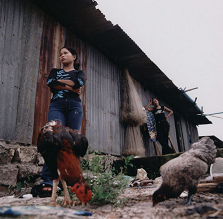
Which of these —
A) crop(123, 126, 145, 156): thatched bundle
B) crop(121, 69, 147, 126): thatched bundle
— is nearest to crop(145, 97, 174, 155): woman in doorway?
crop(121, 69, 147, 126): thatched bundle

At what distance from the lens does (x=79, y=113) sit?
2.96 meters

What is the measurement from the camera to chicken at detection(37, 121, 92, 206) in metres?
2.02

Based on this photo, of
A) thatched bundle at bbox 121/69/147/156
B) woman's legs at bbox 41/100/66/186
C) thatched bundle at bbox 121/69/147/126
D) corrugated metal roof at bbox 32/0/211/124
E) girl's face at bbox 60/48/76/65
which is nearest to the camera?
woman's legs at bbox 41/100/66/186

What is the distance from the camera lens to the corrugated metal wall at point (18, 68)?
3.76 metres

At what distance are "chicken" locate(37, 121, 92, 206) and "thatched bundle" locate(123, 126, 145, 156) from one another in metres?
4.62

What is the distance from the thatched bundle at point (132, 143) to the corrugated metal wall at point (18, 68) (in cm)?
346

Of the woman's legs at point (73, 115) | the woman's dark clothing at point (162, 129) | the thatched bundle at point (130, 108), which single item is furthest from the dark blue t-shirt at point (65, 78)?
the woman's dark clothing at point (162, 129)

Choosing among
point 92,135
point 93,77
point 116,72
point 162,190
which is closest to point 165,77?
point 116,72

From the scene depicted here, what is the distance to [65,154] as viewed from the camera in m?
2.08

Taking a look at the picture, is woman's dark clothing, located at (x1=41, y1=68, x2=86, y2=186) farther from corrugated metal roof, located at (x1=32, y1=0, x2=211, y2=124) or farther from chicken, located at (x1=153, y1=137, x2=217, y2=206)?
corrugated metal roof, located at (x1=32, y1=0, x2=211, y2=124)

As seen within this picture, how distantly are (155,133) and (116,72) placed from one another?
268 centimetres

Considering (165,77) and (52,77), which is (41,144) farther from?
(165,77)

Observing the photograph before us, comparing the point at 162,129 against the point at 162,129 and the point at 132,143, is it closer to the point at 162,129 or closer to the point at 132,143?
the point at 162,129

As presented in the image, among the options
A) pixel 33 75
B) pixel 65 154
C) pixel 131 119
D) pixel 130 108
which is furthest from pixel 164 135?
pixel 65 154
